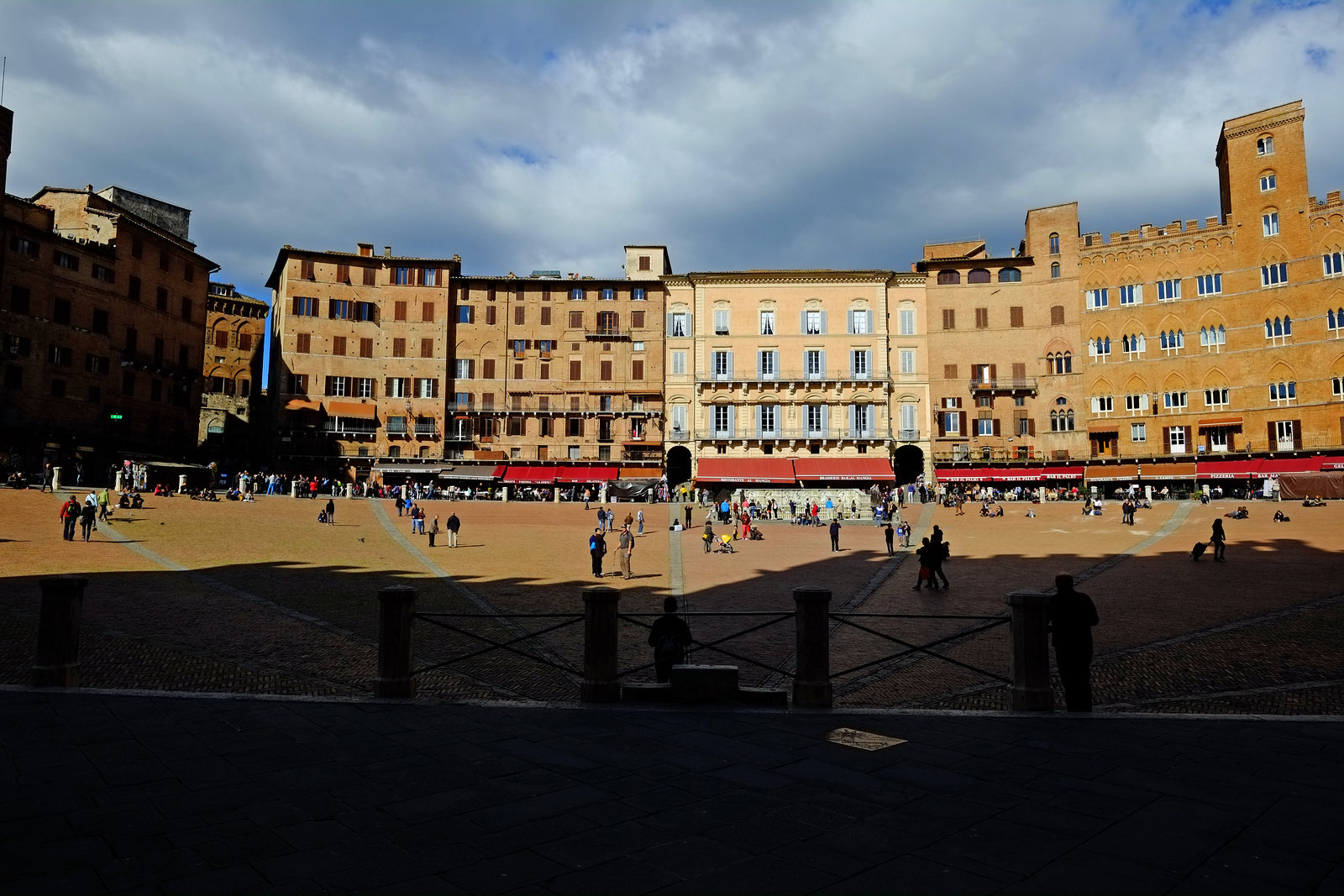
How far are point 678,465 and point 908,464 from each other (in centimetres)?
1567

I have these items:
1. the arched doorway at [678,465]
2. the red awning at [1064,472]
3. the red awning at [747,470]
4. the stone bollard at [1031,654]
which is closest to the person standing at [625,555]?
the stone bollard at [1031,654]

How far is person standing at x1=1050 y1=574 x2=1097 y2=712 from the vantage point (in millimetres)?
7191

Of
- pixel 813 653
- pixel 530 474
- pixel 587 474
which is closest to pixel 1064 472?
pixel 587 474

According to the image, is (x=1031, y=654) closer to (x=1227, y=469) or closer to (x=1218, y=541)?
(x=1218, y=541)

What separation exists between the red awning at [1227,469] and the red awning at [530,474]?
132 ft

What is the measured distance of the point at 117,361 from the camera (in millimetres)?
45844

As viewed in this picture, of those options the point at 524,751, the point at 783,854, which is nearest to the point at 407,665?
the point at 524,751

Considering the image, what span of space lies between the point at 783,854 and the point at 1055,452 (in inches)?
2121

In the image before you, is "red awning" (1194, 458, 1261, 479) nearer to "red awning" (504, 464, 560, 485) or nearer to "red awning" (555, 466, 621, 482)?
"red awning" (555, 466, 621, 482)

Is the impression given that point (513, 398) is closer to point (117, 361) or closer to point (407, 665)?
point (117, 361)

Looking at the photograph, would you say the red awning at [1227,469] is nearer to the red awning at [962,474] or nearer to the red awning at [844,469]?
the red awning at [962,474]

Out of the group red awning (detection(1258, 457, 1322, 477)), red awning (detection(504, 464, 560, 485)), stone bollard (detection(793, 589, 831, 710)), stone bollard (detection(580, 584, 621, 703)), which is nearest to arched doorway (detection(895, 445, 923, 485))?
red awning (detection(1258, 457, 1322, 477))

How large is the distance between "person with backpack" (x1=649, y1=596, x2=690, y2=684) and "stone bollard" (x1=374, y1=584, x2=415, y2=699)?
240 cm

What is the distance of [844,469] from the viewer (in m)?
50.8
